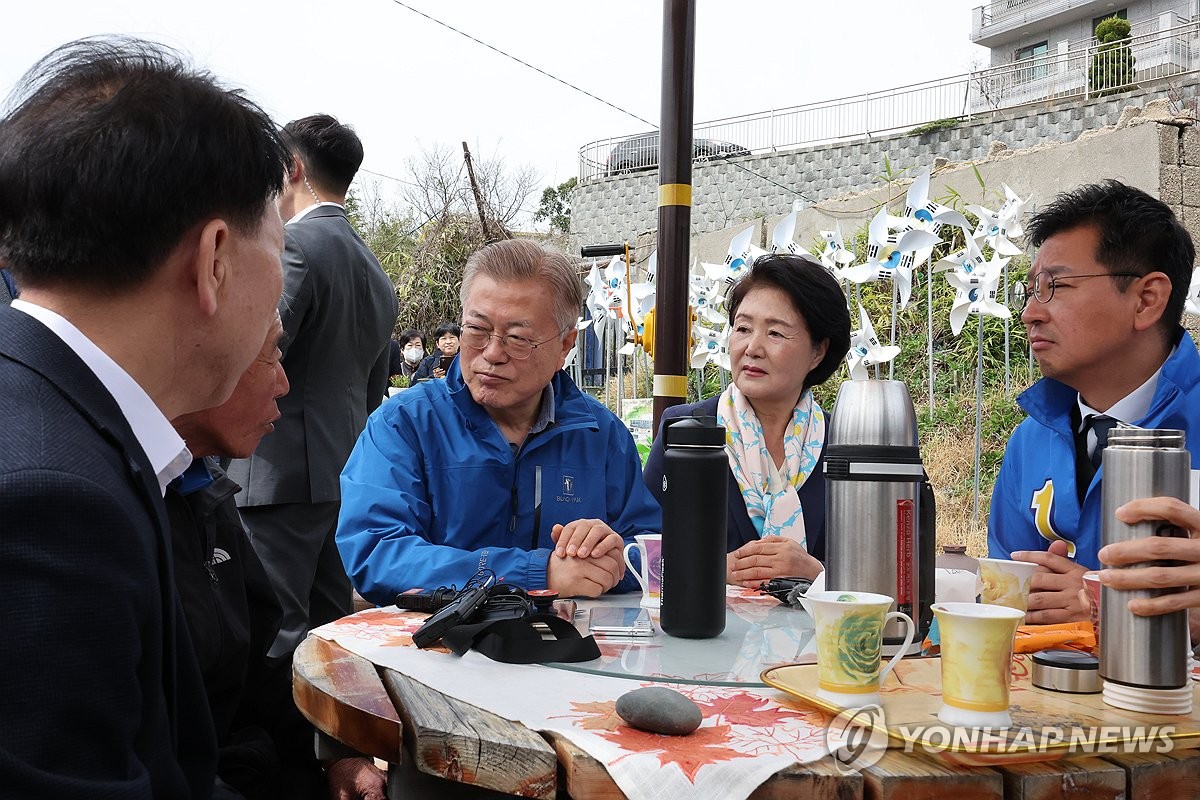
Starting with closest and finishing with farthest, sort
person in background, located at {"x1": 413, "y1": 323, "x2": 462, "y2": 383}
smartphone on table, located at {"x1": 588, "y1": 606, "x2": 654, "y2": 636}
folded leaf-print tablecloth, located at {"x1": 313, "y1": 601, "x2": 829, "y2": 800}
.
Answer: folded leaf-print tablecloth, located at {"x1": 313, "y1": 601, "x2": 829, "y2": 800} < smartphone on table, located at {"x1": 588, "y1": 606, "x2": 654, "y2": 636} < person in background, located at {"x1": 413, "y1": 323, "x2": 462, "y2": 383}

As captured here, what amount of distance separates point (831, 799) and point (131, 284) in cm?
90

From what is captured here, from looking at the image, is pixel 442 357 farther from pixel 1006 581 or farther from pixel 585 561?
pixel 1006 581

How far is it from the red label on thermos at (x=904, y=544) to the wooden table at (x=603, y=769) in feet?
1.31

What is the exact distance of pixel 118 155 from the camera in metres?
1.02

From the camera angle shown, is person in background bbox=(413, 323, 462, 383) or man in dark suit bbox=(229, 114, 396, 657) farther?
person in background bbox=(413, 323, 462, 383)

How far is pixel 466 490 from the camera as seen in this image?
2.30m

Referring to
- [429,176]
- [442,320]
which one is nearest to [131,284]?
[442,320]

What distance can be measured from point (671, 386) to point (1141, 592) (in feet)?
9.79

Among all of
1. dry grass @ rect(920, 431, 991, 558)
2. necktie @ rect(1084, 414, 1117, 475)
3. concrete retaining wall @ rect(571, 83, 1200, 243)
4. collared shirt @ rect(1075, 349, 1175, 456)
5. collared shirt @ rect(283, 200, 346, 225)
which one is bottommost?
dry grass @ rect(920, 431, 991, 558)

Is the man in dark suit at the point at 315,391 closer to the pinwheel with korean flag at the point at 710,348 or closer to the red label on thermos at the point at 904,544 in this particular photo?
the red label on thermos at the point at 904,544

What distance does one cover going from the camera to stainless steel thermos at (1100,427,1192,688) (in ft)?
3.95

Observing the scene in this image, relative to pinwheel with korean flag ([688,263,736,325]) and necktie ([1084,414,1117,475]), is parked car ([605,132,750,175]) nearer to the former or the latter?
pinwheel with korean flag ([688,263,736,325])

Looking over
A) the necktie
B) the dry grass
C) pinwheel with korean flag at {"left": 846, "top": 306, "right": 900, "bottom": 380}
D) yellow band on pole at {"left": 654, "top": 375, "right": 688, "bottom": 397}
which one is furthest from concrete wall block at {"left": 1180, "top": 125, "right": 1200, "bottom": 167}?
the necktie

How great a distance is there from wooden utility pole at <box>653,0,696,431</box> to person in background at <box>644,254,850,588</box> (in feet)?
2.49
